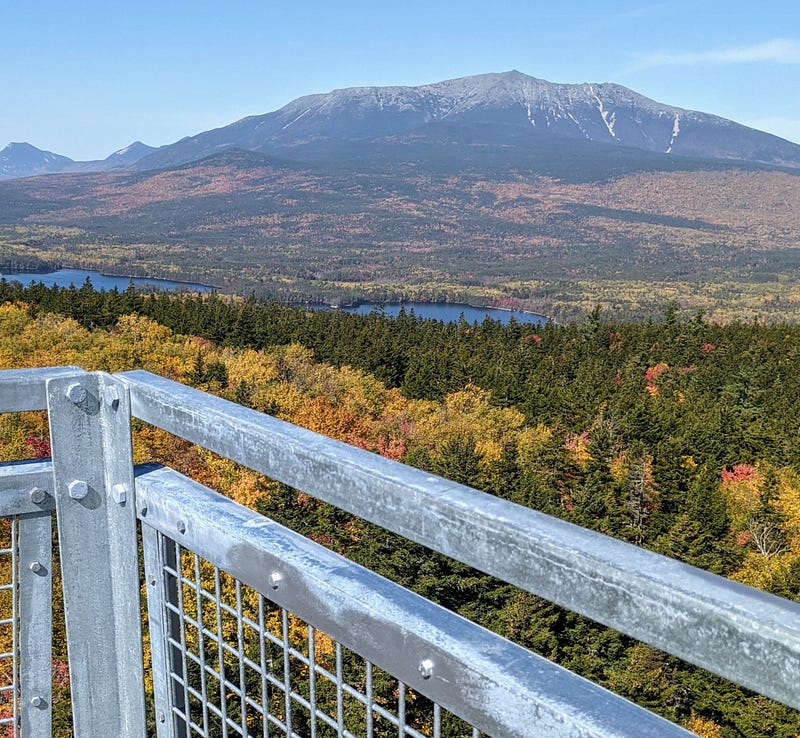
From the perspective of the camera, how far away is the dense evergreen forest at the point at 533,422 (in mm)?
33094

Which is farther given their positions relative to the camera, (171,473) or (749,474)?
(749,474)

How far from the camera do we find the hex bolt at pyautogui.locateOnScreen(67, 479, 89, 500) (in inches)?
106

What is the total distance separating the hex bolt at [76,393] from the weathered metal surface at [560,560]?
651 millimetres

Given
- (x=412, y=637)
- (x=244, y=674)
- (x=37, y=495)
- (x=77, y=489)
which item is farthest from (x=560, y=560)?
(x=37, y=495)

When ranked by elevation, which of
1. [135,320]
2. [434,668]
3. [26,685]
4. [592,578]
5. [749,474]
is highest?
[592,578]

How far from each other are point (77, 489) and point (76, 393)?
0.32m

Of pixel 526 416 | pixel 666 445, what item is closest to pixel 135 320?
pixel 526 416

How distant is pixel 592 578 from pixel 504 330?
278 ft

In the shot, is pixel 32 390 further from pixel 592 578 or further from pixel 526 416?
pixel 526 416

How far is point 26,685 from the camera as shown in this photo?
2951mm

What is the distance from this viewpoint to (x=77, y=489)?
269 centimetres

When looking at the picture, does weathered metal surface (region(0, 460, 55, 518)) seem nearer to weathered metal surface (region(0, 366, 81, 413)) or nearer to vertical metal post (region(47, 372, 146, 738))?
vertical metal post (region(47, 372, 146, 738))

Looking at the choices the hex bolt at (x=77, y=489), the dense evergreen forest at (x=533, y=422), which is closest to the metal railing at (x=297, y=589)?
the hex bolt at (x=77, y=489)

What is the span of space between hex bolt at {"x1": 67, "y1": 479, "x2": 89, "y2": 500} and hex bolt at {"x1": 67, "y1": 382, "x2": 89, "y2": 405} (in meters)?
0.27
